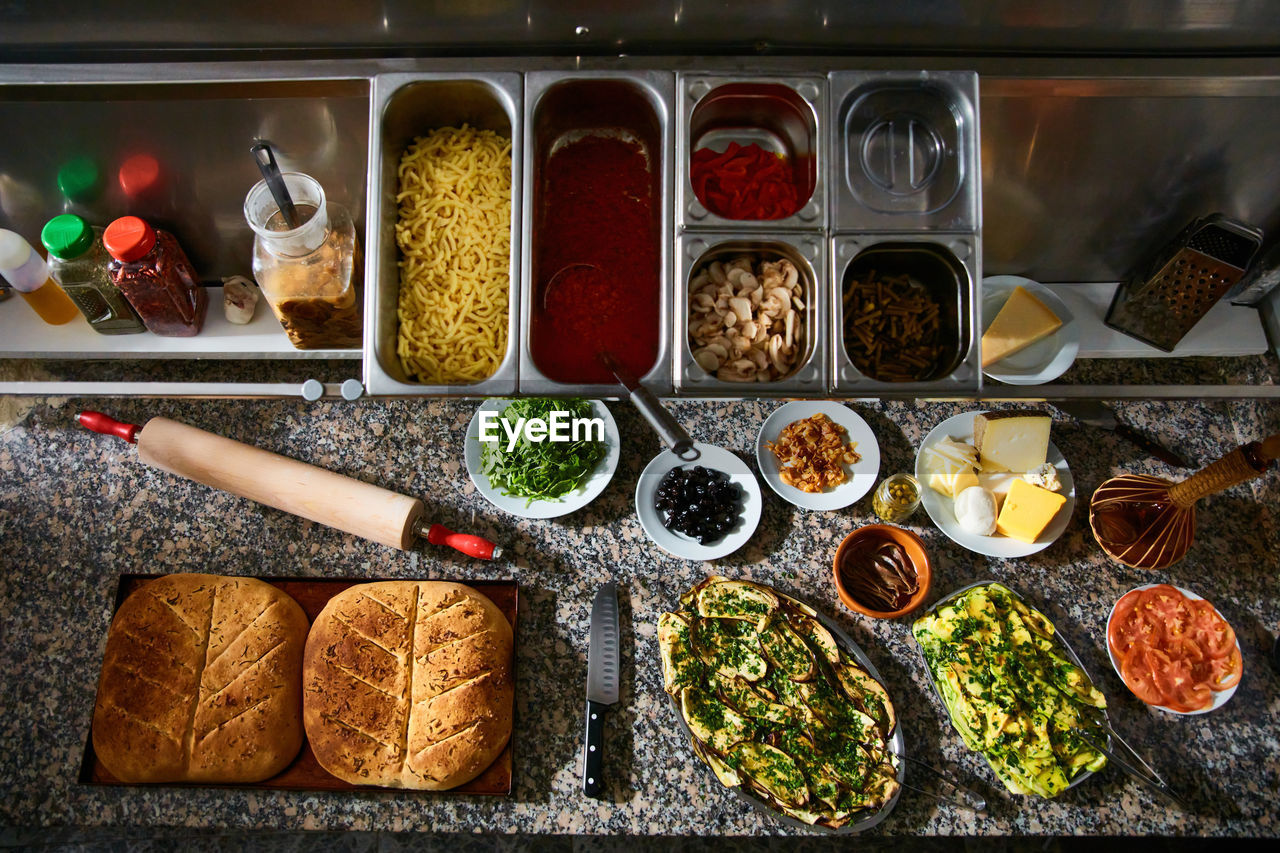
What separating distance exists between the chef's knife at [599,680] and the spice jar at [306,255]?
93cm

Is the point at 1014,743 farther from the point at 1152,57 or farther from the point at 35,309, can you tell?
the point at 35,309

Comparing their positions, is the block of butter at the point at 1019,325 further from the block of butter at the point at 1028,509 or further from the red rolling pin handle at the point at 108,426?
the red rolling pin handle at the point at 108,426

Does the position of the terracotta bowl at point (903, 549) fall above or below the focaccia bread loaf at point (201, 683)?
above

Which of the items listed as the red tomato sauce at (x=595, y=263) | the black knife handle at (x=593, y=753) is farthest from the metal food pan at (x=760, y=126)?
the black knife handle at (x=593, y=753)

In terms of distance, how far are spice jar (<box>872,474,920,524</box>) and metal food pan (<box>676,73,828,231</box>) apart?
65 centimetres

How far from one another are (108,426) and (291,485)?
50cm

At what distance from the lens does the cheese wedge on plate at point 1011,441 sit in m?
1.88

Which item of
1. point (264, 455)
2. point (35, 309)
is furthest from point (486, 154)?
point (35, 309)

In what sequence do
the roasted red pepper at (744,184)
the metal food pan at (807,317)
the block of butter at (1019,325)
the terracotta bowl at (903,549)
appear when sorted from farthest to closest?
the block of butter at (1019,325) → the terracotta bowl at (903,549) → the roasted red pepper at (744,184) → the metal food pan at (807,317)

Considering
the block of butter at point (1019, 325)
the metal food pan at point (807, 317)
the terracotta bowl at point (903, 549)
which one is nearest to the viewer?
the metal food pan at point (807, 317)

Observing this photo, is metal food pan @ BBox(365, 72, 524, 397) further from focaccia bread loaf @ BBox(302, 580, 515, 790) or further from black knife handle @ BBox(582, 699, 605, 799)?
black knife handle @ BBox(582, 699, 605, 799)

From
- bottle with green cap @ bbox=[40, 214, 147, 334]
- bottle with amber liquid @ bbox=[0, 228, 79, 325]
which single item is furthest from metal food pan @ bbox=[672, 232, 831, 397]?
bottle with amber liquid @ bbox=[0, 228, 79, 325]

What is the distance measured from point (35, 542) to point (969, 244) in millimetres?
2354

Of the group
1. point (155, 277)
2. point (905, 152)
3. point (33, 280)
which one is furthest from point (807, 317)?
point (33, 280)
